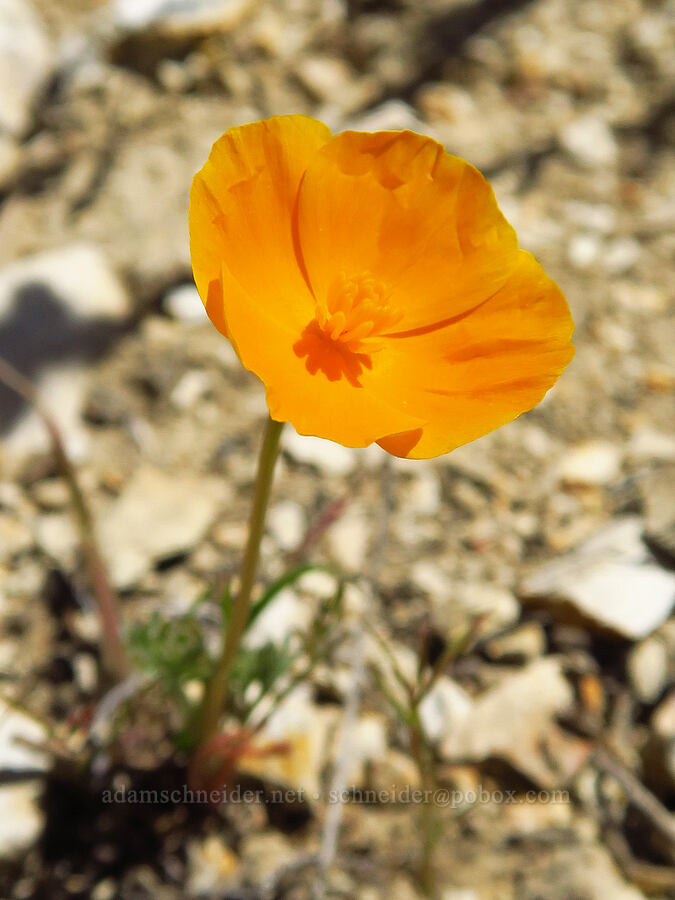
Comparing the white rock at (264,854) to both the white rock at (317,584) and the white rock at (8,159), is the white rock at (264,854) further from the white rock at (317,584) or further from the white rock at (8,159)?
the white rock at (8,159)

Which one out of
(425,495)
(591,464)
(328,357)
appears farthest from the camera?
(591,464)

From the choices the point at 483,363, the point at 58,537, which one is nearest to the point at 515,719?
the point at 483,363

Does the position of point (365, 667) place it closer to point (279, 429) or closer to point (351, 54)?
point (279, 429)

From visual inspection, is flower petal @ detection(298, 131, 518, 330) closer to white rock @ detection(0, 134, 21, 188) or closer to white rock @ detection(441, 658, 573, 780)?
white rock @ detection(441, 658, 573, 780)

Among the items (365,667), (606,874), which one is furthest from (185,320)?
(606,874)

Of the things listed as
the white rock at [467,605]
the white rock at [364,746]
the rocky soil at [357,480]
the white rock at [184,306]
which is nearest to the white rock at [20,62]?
the rocky soil at [357,480]

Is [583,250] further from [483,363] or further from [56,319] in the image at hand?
[483,363]
